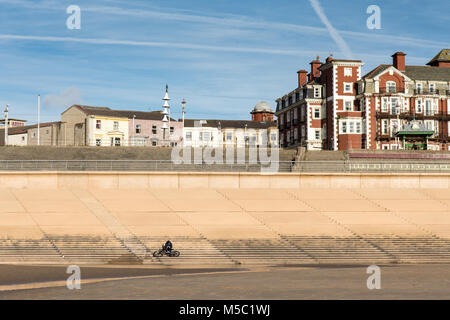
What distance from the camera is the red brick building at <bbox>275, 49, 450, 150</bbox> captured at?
3130 inches

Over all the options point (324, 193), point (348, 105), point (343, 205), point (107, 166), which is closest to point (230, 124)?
point (348, 105)

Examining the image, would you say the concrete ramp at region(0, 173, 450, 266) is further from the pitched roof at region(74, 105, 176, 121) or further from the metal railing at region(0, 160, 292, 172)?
the pitched roof at region(74, 105, 176, 121)

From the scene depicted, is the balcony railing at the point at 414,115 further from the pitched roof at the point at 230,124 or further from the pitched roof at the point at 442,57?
the pitched roof at the point at 230,124

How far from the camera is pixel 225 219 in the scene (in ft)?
121

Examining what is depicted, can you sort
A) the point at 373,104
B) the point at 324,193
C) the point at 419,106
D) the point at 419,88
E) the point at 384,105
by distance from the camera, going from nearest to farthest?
the point at 324,193, the point at 373,104, the point at 384,105, the point at 419,106, the point at 419,88

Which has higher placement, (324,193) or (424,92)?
→ (424,92)

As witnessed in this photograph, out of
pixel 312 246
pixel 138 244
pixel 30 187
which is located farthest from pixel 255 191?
pixel 30 187

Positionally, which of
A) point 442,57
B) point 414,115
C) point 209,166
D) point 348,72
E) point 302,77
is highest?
point 442,57

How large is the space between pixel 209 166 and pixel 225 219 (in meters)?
11.9

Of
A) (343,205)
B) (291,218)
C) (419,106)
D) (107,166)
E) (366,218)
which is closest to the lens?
(291,218)

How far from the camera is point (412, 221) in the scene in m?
37.8

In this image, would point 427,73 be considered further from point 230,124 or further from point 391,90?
point 230,124

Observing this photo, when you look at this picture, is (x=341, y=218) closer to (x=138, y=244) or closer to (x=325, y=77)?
(x=138, y=244)

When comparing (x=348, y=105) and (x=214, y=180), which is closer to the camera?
(x=214, y=180)
